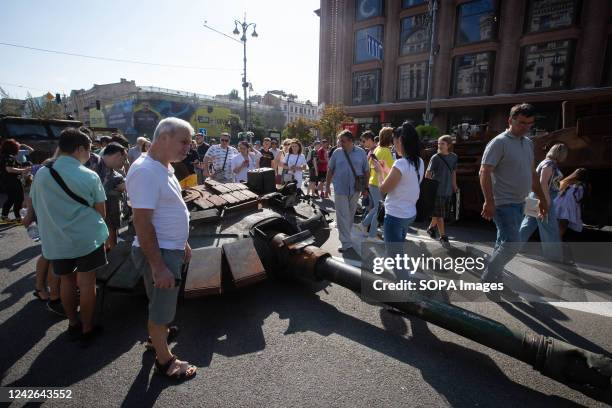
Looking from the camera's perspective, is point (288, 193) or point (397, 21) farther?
point (397, 21)

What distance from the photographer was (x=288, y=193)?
198 inches

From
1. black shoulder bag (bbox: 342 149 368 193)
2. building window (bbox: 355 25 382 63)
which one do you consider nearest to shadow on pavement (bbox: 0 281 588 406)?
black shoulder bag (bbox: 342 149 368 193)

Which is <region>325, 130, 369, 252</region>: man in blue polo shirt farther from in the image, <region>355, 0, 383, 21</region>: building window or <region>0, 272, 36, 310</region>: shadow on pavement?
<region>355, 0, 383, 21</region>: building window

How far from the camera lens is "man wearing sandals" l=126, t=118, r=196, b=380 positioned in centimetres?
187

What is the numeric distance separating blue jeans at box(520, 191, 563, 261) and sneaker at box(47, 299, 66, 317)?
557 cm

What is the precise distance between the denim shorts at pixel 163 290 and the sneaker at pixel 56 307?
169 centimetres

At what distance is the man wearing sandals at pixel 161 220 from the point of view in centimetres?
187

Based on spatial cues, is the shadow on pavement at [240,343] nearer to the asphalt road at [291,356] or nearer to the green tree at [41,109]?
the asphalt road at [291,356]

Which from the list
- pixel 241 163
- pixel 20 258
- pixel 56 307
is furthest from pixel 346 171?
pixel 20 258

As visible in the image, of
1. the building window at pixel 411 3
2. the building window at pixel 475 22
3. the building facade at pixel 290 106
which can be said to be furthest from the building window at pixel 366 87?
the building facade at pixel 290 106

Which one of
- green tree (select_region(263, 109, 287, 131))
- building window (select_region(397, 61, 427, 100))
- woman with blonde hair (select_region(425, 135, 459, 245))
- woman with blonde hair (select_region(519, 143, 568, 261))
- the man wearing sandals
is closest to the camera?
the man wearing sandals

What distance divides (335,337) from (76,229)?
7.57ft

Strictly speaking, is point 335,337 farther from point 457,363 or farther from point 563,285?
point 563,285

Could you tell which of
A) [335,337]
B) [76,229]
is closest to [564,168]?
[335,337]
